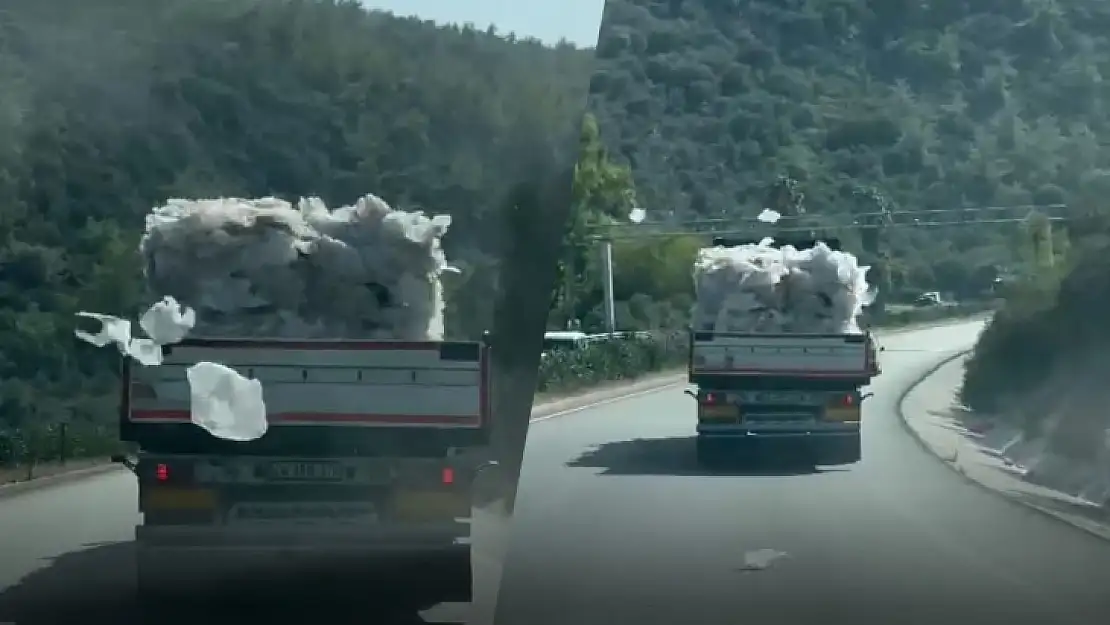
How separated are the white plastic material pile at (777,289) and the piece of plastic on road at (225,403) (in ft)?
4.57

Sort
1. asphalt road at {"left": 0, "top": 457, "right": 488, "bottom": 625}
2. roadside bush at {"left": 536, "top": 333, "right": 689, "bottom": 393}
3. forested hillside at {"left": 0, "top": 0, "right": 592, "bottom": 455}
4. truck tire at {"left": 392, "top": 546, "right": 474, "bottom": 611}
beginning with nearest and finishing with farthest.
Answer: roadside bush at {"left": 536, "top": 333, "right": 689, "bottom": 393}, forested hillside at {"left": 0, "top": 0, "right": 592, "bottom": 455}, asphalt road at {"left": 0, "top": 457, "right": 488, "bottom": 625}, truck tire at {"left": 392, "top": 546, "right": 474, "bottom": 611}

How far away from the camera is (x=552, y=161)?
4586mm

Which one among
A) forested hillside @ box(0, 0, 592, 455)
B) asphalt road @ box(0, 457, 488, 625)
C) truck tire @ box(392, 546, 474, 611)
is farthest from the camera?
truck tire @ box(392, 546, 474, 611)

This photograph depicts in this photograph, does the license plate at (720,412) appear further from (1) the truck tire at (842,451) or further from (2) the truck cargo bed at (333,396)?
(2) the truck cargo bed at (333,396)

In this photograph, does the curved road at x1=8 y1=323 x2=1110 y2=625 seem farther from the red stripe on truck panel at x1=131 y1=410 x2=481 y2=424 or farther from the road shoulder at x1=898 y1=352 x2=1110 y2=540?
the red stripe on truck panel at x1=131 y1=410 x2=481 y2=424

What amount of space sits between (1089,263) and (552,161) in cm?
161

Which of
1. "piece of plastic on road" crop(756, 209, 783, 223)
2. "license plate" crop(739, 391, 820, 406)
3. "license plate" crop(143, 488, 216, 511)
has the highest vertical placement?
"piece of plastic on road" crop(756, 209, 783, 223)

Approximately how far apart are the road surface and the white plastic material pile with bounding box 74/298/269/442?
0.88 metres

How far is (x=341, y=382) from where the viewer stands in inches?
182

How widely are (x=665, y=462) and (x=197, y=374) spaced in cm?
146

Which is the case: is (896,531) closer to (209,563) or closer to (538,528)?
(538,528)

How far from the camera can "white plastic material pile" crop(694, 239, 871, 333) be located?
4414 millimetres

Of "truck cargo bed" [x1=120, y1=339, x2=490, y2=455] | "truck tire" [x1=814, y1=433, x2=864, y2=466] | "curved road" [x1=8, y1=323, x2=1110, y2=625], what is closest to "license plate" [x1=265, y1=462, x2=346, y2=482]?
"truck cargo bed" [x1=120, y1=339, x2=490, y2=455]

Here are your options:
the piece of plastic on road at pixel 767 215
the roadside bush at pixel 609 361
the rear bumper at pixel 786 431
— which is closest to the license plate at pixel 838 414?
the rear bumper at pixel 786 431
